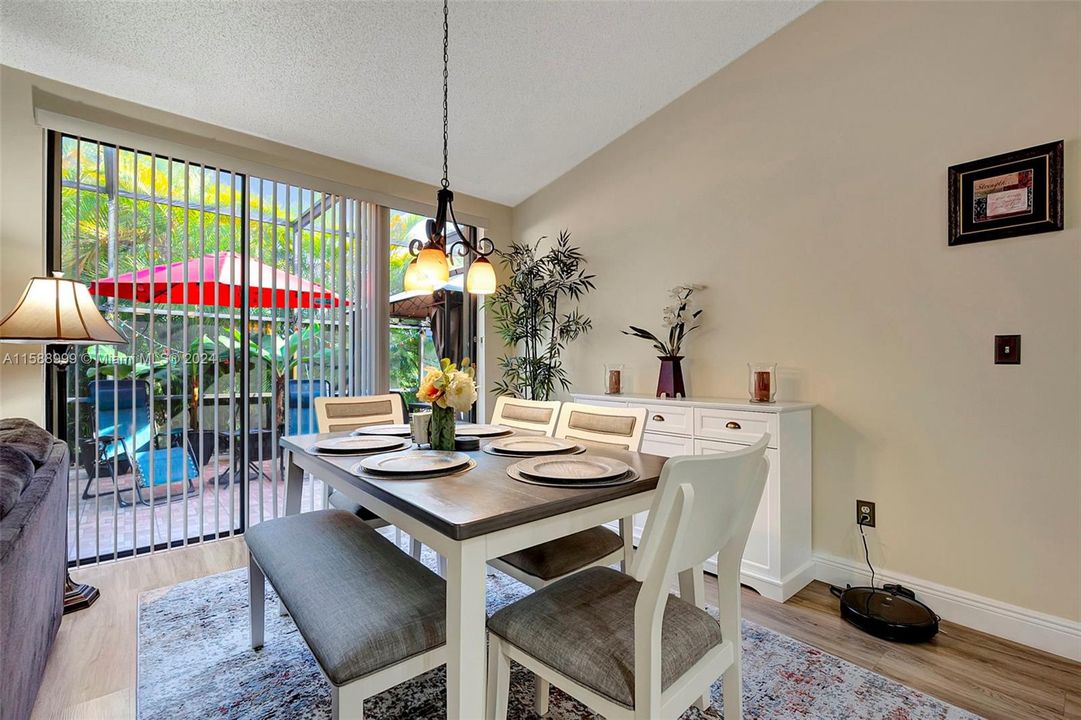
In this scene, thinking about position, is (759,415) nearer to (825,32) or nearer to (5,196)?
(825,32)

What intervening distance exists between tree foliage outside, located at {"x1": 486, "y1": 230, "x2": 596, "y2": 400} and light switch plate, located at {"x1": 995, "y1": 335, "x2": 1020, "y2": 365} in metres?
2.31

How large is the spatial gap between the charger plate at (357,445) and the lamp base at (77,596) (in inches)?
53.3

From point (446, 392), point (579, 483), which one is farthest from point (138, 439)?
point (579, 483)

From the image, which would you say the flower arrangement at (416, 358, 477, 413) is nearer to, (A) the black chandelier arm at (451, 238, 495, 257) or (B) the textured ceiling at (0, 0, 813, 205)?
(A) the black chandelier arm at (451, 238, 495, 257)

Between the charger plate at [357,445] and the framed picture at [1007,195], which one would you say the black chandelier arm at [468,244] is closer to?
the charger plate at [357,445]

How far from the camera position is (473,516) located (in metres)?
1.06

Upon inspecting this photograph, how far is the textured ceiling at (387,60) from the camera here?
2141 mm

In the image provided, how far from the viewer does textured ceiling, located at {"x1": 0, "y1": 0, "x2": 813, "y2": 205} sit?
214 centimetres

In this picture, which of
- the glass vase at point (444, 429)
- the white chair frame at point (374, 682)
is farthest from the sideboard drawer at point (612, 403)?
the white chair frame at point (374, 682)

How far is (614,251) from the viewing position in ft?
11.7

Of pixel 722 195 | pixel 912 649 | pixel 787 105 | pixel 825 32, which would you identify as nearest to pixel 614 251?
pixel 722 195

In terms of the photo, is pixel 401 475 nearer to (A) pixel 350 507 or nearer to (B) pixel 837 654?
(A) pixel 350 507

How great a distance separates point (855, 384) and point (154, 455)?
374 centimetres

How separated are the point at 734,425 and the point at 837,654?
1.01 meters
